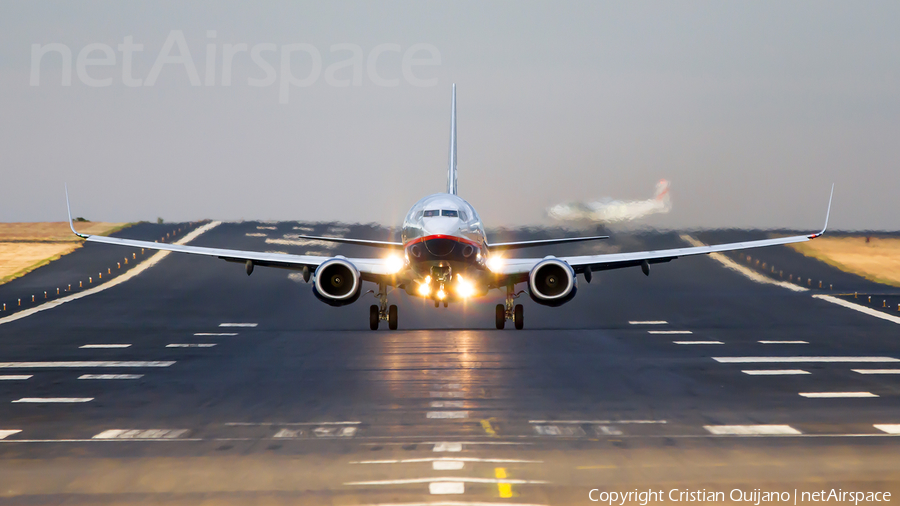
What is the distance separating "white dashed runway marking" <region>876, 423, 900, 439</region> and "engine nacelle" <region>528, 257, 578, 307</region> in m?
17.5

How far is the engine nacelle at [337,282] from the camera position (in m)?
36.1

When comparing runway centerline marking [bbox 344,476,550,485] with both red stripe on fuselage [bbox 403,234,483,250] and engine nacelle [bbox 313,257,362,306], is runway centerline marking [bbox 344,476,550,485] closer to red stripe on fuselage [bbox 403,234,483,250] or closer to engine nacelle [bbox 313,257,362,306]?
red stripe on fuselage [bbox 403,234,483,250]

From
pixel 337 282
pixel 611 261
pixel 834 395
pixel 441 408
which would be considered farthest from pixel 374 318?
pixel 834 395

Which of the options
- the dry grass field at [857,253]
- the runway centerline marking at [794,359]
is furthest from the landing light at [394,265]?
the dry grass field at [857,253]

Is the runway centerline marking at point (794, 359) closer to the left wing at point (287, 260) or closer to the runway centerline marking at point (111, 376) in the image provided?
the left wing at point (287, 260)

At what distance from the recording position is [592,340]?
126 feet

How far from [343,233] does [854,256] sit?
52.8 meters

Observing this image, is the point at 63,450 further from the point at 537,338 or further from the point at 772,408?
the point at 537,338

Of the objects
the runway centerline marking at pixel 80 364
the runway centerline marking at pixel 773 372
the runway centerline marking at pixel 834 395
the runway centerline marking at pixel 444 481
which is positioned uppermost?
the runway centerline marking at pixel 444 481

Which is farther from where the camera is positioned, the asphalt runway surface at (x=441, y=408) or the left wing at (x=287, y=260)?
the left wing at (x=287, y=260)

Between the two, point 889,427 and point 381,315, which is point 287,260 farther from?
point 889,427

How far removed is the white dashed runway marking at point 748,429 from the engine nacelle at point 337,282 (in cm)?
1946

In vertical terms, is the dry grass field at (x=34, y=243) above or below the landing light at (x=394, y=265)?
below

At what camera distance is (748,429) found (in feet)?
61.8
